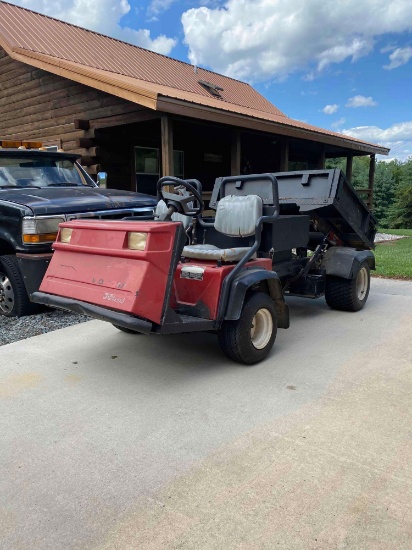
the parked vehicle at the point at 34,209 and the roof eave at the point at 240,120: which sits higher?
the roof eave at the point at 240,120

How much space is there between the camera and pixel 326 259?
5.30 metres

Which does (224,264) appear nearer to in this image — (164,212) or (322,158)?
(164,212)

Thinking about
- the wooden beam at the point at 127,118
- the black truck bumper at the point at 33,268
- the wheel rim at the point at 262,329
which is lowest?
the wheel rim at the point at 262,329

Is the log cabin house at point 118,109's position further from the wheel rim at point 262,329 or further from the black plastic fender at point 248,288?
the wheel rim at point 262,329

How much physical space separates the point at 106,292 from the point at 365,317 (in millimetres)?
3341

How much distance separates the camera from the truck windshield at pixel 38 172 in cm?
567

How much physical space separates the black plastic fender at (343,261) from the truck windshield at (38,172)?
3.52m

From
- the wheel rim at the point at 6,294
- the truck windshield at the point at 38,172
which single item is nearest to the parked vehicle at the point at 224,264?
the wheel rim at the point at 6,294

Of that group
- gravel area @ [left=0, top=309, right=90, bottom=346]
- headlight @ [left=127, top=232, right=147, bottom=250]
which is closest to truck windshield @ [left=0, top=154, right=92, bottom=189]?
gravel area @ [left=0, top=309, right=90, bottom=346]

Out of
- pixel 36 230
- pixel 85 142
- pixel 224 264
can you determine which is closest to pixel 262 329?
pixel 224 264

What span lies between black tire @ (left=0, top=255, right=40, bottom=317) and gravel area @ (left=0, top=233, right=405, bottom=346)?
0.27 ft

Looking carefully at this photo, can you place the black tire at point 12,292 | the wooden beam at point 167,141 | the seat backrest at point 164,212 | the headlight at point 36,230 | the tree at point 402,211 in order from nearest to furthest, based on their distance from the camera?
the seat backrest at point 164,212, the headlight at point 36,230, the black tire at point 12,292, the wooden beam at point 167,141, the tree at point 402,211

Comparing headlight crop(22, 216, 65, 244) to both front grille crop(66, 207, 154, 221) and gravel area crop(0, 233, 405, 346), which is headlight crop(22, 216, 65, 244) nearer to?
front grille crop(66, 207, 154, 221)

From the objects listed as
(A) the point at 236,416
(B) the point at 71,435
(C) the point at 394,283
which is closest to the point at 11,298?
(B) the point at 71,435
